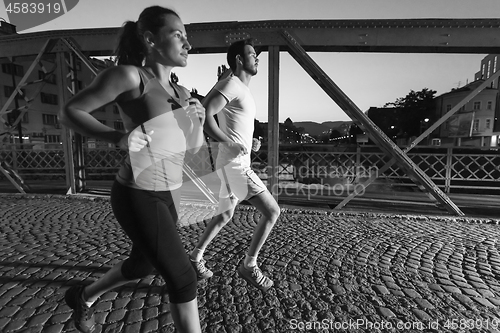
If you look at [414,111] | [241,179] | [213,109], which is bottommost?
[241,179]

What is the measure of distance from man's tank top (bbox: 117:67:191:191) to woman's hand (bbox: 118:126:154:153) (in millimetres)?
34

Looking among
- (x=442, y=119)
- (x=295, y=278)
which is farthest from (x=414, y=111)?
(x=295, y=278)

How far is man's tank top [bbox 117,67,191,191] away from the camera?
1417mm

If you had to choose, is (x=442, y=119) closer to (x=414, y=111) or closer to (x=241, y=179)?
(x=241, y=179)

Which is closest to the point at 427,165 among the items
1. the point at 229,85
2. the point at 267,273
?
the point at 267,273

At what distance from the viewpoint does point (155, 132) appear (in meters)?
1.46

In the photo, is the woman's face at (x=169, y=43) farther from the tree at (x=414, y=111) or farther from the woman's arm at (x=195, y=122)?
the tree at (x=414, y=111)

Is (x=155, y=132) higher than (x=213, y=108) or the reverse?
the reverse

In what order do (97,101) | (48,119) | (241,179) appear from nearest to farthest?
1. (97,101)
2. (241,179)
3. (48,119)

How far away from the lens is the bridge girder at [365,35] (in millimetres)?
4953

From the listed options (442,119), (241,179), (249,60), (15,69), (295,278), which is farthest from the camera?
(15,69)

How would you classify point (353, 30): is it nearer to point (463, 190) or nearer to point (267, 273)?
point (267, 273)

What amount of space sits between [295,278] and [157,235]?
1.82 metres

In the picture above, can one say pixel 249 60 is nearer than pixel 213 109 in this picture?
No
